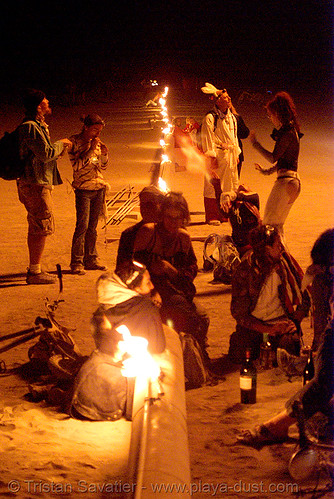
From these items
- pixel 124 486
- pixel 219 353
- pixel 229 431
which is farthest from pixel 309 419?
pixel 219 353

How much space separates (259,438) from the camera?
4.69 meters

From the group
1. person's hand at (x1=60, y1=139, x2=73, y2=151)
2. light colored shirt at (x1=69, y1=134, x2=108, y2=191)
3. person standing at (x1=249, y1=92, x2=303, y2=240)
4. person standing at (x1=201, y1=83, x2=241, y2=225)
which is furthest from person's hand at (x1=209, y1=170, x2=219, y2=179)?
person standing at (x1=249, y1=92, x2=303, y2=240)

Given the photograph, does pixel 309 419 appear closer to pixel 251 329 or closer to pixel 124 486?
pixel 124 486

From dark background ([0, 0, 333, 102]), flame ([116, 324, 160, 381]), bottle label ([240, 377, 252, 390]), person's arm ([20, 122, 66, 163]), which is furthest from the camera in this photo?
dark background ([0, 0, 333, 102])

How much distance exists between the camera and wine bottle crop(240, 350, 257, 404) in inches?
207

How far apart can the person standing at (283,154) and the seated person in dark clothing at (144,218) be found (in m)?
1.60

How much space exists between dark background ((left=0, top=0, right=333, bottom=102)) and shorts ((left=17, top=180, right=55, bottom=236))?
32.4 meters

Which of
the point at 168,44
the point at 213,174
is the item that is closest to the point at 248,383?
the point at 213,174

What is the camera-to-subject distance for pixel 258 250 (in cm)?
598

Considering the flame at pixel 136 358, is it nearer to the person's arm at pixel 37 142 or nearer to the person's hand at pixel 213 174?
the person's arm at pixel 37 142

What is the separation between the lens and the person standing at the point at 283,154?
24.3ft

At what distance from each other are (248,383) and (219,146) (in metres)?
5.79

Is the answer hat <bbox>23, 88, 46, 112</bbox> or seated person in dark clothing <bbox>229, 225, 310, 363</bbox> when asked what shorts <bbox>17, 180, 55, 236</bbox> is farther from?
seated person in dark clothing <bbox>229, 225, 310, 363</bbox>

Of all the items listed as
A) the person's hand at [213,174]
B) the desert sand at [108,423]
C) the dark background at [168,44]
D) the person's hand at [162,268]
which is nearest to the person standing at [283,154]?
the desert sand at [108,423]
